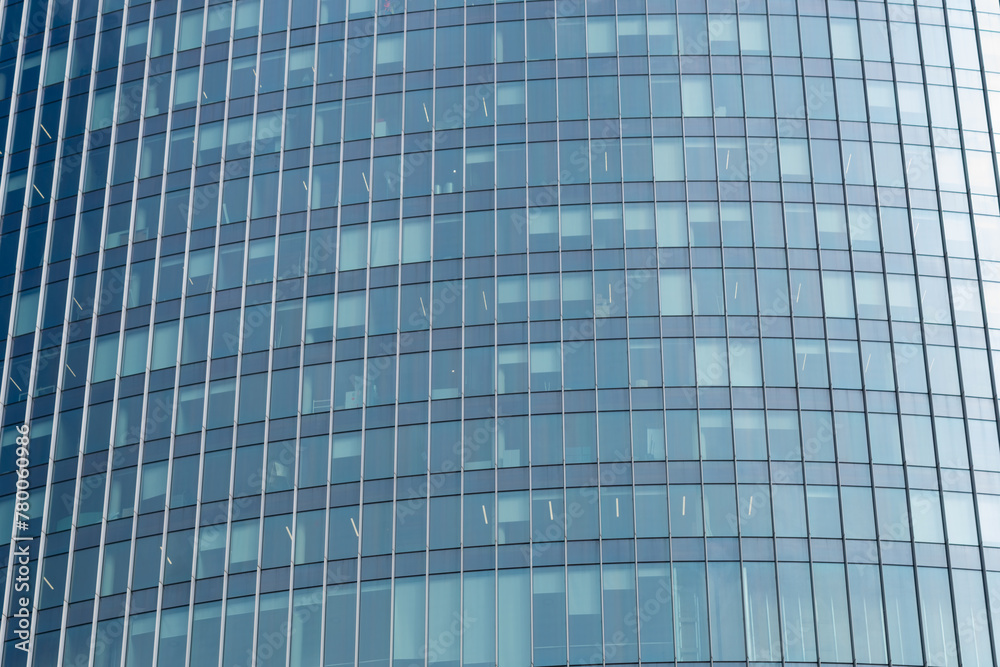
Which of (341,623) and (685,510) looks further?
(685,510)

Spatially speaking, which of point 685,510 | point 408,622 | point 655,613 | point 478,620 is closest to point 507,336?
point 685,510

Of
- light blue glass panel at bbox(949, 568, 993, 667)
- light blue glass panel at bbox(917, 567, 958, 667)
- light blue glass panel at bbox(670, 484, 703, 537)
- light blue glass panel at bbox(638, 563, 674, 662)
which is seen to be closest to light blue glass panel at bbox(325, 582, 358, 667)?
light blue glass panel at bbox(638, 563, 674, 662)

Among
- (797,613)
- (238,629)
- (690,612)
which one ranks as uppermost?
(238,629)

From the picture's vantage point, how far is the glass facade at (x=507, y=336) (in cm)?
6306

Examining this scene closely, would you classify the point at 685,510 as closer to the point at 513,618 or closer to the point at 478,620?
the point at 513,618

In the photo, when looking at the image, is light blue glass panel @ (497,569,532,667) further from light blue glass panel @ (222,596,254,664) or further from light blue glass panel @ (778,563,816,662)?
light blue glass panel @ (222,596,254,664)

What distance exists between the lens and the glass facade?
63.1m

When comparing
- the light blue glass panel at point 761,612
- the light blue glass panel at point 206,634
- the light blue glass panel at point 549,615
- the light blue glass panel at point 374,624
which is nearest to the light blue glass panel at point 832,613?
the light blue glass panel at point 761,612

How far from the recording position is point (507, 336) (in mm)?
68125

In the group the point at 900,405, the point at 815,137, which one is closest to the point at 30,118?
the point at 815,137

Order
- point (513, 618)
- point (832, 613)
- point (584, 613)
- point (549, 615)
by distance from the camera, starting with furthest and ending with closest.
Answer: point (513, 618)
point (549, 615)
point (584, 613)
point (832, 613)

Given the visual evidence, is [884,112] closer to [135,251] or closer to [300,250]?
[300,250]

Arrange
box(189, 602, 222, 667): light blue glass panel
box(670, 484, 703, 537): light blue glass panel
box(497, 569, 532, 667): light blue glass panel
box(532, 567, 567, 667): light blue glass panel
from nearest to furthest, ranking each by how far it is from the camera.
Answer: box(532, 567, 567, 667): light blue glass panel → box(497, 569, 532, 667): light blue glass panel → box(189, 602, 222, 667): light blue glass panel → box(670, 484, 703, 537): light blue glass panel

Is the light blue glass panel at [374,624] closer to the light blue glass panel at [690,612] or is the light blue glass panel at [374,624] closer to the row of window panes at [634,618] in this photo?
the row of window panes at [634,618]
